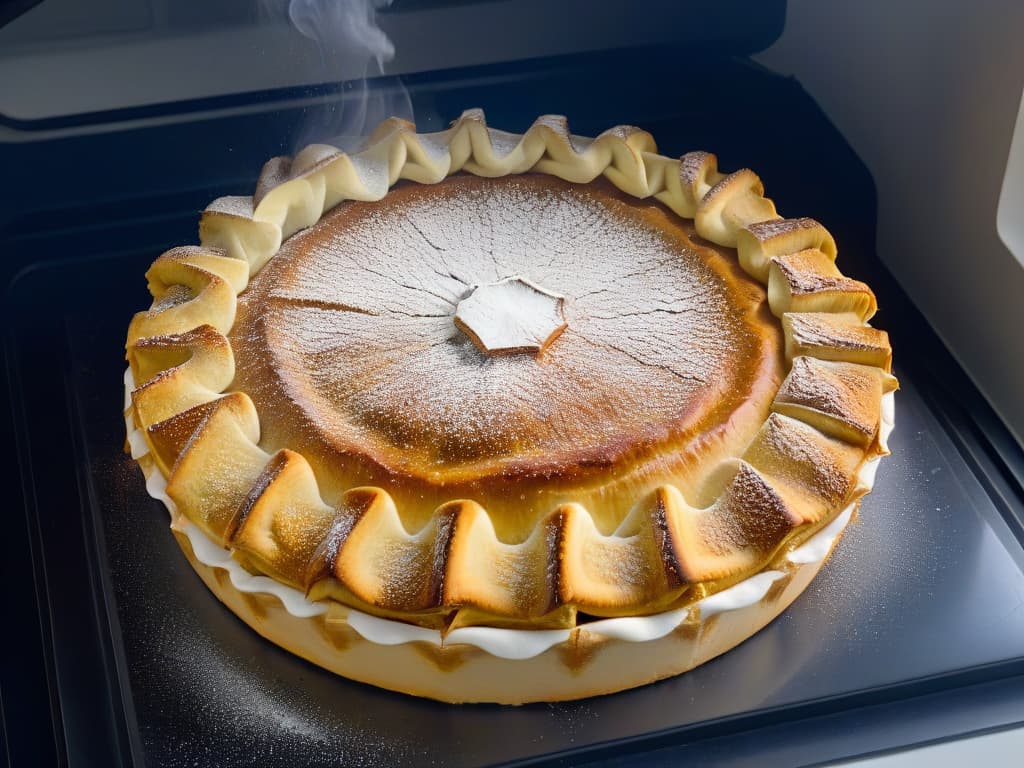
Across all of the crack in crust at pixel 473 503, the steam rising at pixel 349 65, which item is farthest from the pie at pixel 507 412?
the steam rising at pixel 349 65

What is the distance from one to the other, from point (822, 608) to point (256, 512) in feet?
2.06

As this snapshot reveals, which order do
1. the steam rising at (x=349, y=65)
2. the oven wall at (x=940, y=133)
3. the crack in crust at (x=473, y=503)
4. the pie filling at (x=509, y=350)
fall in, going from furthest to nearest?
1. the steam rising at (x=349, y=65)
2. the oven wall at (x=940, y=133)
3. the pie filling at (x=509, y=350)
4. the crack in crust at (x=473, y=503)

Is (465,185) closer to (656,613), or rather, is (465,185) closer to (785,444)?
(785,444)

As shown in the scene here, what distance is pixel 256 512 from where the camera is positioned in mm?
1128

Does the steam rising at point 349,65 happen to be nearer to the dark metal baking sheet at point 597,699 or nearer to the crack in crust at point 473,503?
the crack in crust at point 473,503

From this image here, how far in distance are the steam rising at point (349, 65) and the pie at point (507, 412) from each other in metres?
0.19

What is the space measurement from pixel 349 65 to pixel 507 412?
796 millimetres

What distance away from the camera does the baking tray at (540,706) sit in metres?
1.14

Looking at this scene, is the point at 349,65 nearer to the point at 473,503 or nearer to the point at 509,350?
the point at 509,350

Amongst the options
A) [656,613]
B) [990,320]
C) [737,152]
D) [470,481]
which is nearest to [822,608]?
[656,613]

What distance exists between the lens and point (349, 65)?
70.3 inches

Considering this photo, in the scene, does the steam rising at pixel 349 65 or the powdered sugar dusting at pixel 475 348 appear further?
the steam rising at pixel 349 65

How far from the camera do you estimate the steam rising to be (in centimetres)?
171

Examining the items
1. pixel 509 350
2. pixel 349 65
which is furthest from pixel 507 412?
pixel 349 65
